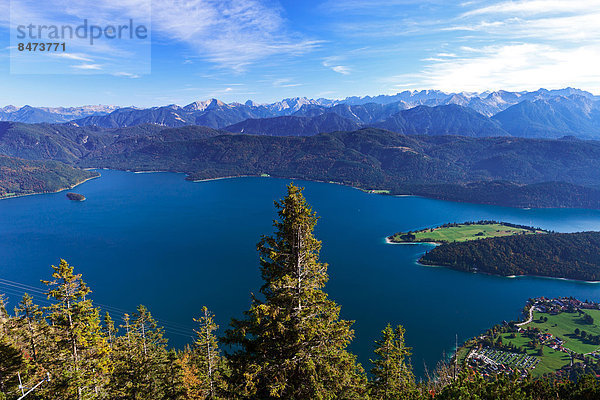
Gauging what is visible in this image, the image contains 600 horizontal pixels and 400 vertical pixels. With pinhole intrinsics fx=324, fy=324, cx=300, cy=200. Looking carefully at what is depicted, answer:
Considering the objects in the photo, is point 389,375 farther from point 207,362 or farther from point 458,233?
point 458,233

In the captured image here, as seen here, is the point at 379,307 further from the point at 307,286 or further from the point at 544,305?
the point at 307,286

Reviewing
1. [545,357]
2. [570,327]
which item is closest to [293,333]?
[545,357]

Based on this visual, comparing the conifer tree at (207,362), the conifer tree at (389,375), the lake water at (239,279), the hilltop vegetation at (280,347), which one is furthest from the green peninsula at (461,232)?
the hilltop vegetation at (280,347)

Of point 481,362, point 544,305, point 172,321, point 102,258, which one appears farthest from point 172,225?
point 544,305

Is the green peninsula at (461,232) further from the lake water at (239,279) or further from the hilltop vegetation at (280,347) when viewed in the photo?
the hilltop vegetation at (280,347)

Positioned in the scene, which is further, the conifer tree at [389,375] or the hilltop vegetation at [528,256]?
the hilltop vegetation at [528,256]

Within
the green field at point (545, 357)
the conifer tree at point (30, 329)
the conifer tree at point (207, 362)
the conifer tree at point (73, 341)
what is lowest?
the green field at point (545, 357)

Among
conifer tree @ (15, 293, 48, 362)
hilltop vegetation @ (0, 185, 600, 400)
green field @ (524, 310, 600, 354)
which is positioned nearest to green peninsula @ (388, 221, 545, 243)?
green field @ (524, 310, 600, 354)
